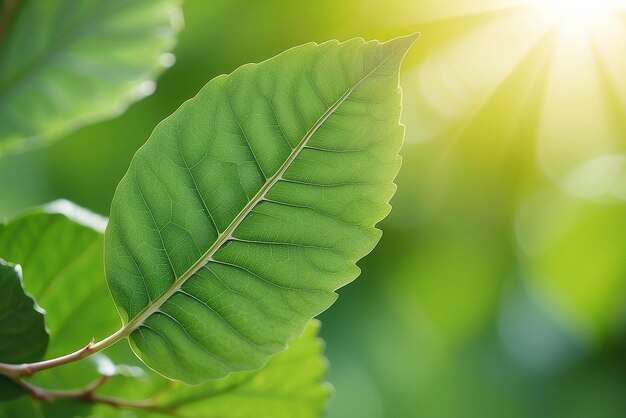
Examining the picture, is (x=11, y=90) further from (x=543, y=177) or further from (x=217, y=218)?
(x=543, y=177)

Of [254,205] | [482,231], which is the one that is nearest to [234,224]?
[254,205]

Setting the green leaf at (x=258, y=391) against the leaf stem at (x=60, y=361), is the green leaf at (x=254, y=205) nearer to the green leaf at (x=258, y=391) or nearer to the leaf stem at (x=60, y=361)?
the leaf stem at (x=60, y=361)

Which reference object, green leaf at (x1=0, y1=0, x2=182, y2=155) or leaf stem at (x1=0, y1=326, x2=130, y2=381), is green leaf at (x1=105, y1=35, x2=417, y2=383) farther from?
green leaf at (x1=0, y1=0, x2=182, y2=155)

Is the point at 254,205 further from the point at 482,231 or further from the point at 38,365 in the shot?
the point at 482,231

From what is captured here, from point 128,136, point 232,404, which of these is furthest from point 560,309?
point 232,404

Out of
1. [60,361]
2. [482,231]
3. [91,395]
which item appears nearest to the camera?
[60,361]

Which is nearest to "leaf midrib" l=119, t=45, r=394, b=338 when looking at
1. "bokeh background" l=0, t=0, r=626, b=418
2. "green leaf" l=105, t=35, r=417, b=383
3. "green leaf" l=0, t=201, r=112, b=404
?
"green leaf" l=105, t=35, r=417, b=383
